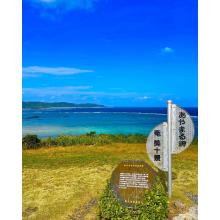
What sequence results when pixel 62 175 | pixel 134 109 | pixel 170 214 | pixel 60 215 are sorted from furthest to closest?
pixel 134 109
pixel 62 175
pixel 60 215
pixel 170 214

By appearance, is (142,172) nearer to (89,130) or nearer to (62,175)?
(62,175)

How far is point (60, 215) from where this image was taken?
6.14 m

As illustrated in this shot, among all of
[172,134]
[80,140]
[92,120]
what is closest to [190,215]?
[172,134]

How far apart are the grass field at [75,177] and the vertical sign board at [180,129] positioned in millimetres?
776

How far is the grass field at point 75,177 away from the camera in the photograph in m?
6.33

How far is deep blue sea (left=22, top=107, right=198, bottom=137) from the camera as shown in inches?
436

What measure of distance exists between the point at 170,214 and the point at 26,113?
7727 millimetres

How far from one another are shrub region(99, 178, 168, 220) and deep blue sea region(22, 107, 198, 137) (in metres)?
5.18

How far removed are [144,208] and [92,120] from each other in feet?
22.6

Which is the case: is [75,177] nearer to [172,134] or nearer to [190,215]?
[172,134]

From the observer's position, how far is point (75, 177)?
789cm

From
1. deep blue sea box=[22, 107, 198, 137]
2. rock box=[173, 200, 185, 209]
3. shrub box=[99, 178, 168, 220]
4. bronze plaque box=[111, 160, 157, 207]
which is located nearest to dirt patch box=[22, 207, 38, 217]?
shrub box=[99, 178, 168, 220]
